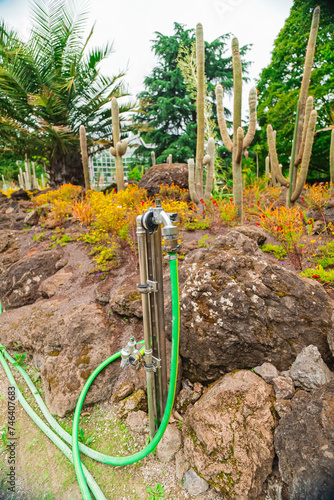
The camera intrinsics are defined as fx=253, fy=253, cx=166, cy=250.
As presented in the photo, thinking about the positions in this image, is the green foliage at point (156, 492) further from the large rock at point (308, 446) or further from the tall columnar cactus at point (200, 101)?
the tall columnar cactus at point (200, 101)

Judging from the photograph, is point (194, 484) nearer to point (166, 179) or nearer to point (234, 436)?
point (234, 436)

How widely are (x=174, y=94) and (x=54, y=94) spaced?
30.1 ft

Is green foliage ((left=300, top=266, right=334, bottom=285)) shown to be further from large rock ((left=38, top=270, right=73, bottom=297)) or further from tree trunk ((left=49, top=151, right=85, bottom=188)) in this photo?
tree trunk ((left=49, top=151, right=85, bottom=188))

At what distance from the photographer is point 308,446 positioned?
122 cm

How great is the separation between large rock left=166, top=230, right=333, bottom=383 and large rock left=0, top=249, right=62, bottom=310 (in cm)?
224

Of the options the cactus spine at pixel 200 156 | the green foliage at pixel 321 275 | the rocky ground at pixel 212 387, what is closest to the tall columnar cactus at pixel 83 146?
the cactus spine at pixel 200 156

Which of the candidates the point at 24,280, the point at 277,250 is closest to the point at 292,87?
the point at 277,250

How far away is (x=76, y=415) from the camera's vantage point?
1794 mm

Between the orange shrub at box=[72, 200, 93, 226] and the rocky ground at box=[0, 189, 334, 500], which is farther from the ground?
the orange shrub at box=[72, 200, 93, 226]

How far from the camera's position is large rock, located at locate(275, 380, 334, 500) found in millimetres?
1114

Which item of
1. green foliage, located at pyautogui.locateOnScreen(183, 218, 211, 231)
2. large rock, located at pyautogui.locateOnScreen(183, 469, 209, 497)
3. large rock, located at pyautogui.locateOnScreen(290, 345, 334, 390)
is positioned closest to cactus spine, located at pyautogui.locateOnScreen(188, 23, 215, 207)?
green foliage, located at pyautogui.locateOnScreen(183, 218, 211, 231)

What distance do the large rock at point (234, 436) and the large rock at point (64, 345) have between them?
2.79ft

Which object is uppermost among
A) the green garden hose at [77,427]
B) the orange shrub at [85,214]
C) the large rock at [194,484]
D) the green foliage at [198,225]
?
the orange shrub at [85,214]

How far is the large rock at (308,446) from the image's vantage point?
3.66 ft
